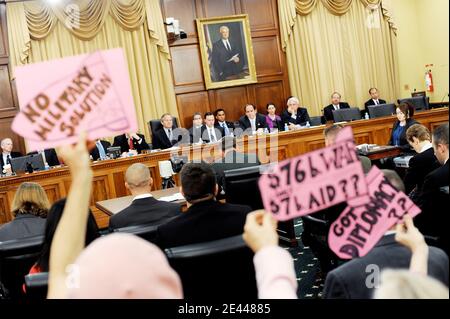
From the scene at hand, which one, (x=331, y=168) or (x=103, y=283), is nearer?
(x=103, y=283)

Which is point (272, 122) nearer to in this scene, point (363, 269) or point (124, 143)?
point (124, 143)

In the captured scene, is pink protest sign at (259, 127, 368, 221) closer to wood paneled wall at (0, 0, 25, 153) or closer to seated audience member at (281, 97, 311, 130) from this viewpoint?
seated audience member at (281, 97, 311, 130)

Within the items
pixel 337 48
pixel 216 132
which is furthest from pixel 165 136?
pixel 337 48

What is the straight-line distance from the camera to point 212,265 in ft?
5.59

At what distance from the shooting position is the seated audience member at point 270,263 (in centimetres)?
98

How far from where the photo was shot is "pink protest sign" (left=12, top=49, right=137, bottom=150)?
1030mm

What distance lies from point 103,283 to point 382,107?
737 cm

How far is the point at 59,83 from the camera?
1.05m

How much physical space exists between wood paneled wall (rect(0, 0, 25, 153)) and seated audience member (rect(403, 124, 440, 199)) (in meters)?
6.32

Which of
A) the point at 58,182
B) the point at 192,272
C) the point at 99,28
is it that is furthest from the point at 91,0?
the point at 192,272

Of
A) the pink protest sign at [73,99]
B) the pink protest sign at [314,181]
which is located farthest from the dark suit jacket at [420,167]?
the pink protest sign at [73,99]

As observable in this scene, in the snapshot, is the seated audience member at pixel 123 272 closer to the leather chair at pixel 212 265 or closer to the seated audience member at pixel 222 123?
the leather chair at pixel 212 265

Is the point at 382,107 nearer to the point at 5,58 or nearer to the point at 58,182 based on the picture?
the point at 58,182

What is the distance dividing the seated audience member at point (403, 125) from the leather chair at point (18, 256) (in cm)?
403
